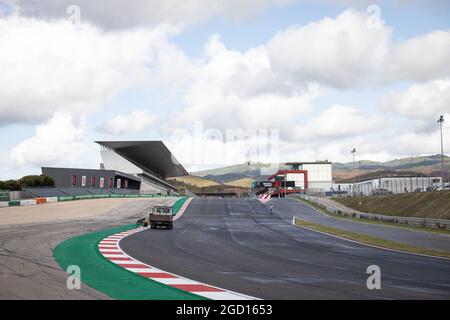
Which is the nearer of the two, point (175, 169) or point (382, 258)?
point (382, 258)

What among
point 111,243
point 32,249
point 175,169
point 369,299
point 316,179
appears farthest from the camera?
point 175,169

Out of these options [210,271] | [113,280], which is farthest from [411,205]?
[113,280]

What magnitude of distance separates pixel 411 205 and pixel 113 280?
4826 cm

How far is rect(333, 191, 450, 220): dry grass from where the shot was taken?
47.5 m

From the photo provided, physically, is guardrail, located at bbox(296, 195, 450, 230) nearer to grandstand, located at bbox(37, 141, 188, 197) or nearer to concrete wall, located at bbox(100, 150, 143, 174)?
grandstand, located at bbox(37, 141, 188, 197)

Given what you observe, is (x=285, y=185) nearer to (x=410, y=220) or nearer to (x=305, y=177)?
(x=305, y=177)

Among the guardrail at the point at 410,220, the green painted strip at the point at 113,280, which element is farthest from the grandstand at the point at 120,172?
the green painted strip at the point at 113,280

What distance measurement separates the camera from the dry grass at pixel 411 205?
4754 centimetres

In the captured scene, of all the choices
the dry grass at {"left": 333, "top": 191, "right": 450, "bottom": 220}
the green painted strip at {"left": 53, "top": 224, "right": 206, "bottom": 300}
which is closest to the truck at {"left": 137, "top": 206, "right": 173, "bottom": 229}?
the green painted strip at {"left": 53, "top": 224, "right": 206, "bottom": 300}

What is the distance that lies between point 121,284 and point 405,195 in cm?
5393
